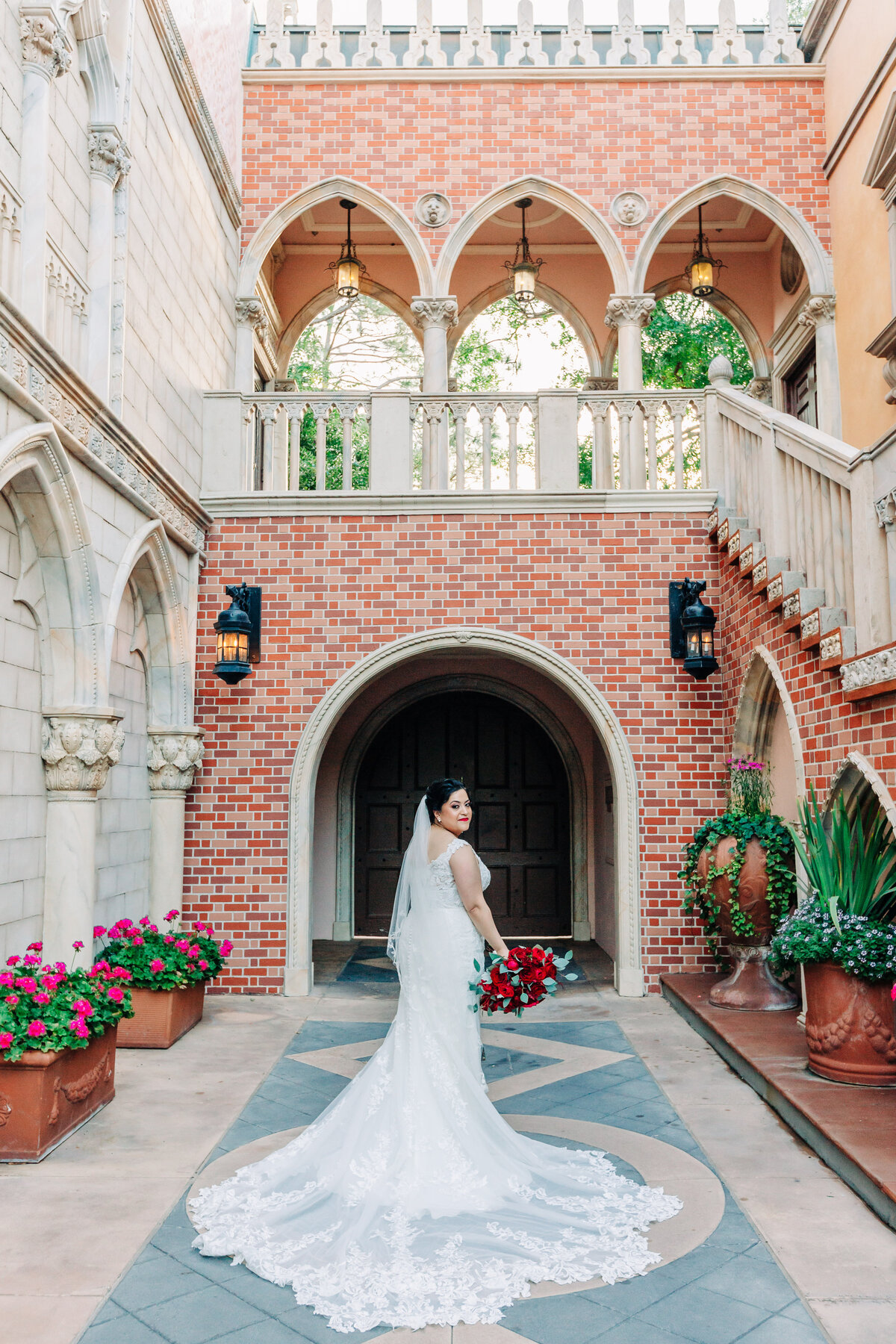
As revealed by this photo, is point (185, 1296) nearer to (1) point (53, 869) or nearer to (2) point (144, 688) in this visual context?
(1) point (53, 869)

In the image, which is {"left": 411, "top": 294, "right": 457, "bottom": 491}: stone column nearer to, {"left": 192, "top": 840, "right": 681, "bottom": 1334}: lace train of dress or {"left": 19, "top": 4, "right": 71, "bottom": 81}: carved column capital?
{"left": 19, "top": 4, "right": 71, "bottom": 81}: carved column capital

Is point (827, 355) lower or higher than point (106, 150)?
higher

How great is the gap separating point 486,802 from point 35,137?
7578 mm

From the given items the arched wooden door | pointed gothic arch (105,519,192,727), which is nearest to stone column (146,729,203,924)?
pointed gothic arch (105,519,192,727)

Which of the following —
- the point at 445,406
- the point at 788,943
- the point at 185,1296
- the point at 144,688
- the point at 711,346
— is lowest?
the point at 185,1296

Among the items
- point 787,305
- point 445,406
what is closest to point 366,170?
point 445,406

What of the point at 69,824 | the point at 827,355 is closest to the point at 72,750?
the point at 69,824

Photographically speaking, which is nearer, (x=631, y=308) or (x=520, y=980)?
(x=520, y=980)

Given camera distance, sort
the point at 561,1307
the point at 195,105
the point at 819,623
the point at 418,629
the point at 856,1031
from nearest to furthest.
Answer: the point at 561,1307 < the point at 856,1031 < the point at 819,623 < the point at 195,105 < the point at 418,629

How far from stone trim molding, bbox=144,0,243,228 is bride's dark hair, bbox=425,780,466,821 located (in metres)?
5.51

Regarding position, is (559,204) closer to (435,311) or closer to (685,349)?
(435,311)

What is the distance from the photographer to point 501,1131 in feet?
12.8

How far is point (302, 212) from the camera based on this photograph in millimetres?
9000

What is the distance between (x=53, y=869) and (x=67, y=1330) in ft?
9.15
